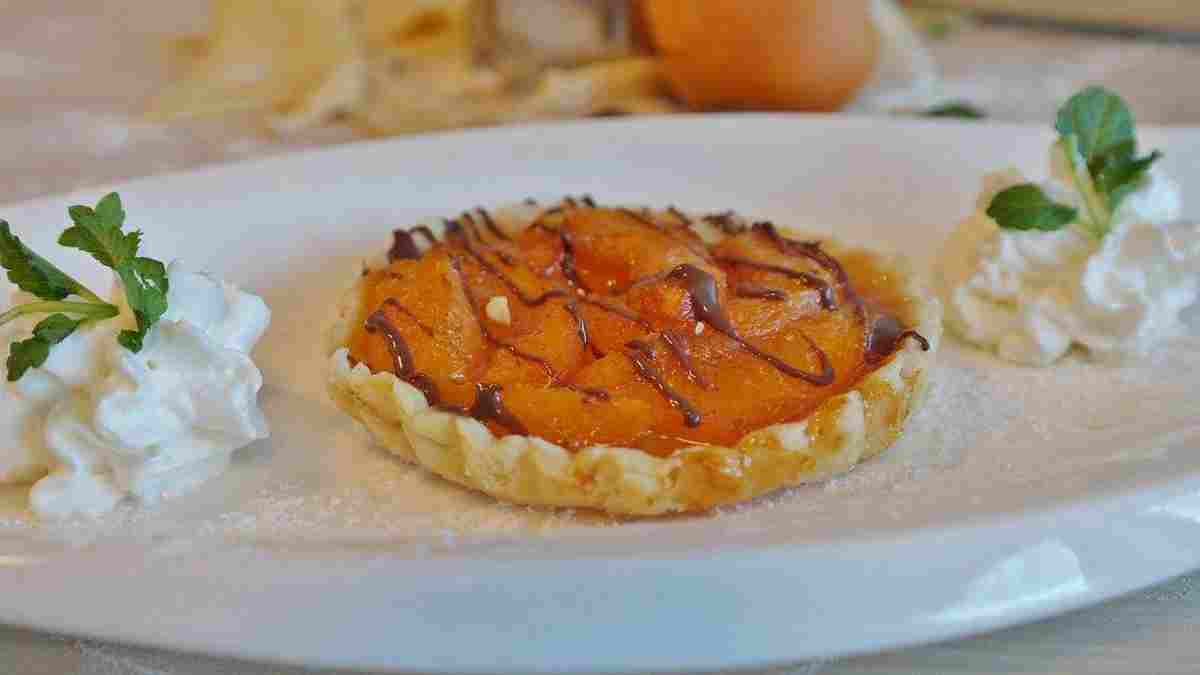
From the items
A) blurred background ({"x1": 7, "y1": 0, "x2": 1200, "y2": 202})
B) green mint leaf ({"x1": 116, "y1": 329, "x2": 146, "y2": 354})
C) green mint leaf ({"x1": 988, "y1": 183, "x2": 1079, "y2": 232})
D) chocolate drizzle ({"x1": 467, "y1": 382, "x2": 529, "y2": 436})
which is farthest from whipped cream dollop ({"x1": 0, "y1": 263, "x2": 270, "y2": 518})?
blurred background ({"x1": 7, "y1": 0, "x2": 1200, "y2": 202})

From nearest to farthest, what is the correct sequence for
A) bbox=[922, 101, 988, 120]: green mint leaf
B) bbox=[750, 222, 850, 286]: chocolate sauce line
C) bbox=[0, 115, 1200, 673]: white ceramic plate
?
bbox=[0, 115, 1200, 673]: white ceramic plate, bbox=[750, 222, 850, 286]: chocolate sauce line, bbox=[922, 101, 988, 120]: green mint leaf

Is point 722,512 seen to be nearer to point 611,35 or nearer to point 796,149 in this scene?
point 796,149

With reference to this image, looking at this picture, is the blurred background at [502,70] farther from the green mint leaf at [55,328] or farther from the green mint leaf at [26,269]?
the green mint leaf at [55,328]

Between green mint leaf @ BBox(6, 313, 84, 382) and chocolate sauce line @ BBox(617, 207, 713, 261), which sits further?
chocolate sauce line @ BBox(617, 207, 713, 261)

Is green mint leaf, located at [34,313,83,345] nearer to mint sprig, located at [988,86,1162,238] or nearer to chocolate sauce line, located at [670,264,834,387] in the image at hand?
chocolate sauce line, located at [670,264,834,387]

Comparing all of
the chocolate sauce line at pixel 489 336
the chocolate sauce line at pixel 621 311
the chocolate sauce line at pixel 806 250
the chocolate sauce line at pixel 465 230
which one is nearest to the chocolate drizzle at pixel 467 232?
the chocolate sauce line at pixel 465 230

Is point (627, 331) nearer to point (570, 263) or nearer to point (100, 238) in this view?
point (570, 263)
